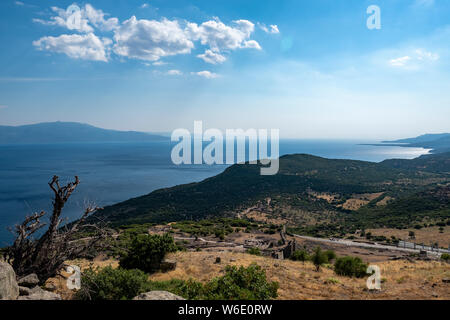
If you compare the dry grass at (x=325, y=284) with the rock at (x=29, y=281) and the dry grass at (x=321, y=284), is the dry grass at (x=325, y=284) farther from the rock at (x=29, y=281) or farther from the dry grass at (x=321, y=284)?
the rock at (x=29, y=281)

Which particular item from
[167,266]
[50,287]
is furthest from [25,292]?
[167,266]

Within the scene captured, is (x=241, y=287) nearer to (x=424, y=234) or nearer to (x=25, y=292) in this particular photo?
(x=25, y=292)

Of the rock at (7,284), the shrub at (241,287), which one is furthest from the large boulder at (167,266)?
the rock at (7,284)

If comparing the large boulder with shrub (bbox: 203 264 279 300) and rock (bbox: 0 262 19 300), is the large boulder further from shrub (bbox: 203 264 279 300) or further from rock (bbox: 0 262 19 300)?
rock (bbox: 0 262 19 300)

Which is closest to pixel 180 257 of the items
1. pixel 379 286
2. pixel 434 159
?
pixel 379 286

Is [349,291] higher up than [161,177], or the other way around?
[349,291]
